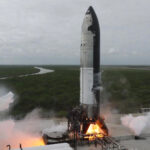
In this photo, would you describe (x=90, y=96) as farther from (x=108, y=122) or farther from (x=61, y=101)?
(x=61, y=101)

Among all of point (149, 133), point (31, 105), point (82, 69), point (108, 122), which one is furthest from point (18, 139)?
point (31, 105)

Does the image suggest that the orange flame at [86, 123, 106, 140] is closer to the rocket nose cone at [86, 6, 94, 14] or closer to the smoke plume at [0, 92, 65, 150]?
the smoke plume at [0, 92, 65, 150]

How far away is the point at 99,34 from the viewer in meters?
13.5

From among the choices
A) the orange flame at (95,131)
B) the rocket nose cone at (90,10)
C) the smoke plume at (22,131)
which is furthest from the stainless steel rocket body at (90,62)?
the smoke plume at (22,131)

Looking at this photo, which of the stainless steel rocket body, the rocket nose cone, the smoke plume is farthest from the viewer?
the smoke plume

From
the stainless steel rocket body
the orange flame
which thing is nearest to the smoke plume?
the orange flame

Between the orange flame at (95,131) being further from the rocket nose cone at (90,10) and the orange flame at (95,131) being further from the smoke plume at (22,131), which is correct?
the rocket nose cone at (90,10)

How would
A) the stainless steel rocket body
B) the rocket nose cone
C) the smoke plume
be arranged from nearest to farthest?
the stainless steel rocket body
the rocket nose cone
the smoke plume

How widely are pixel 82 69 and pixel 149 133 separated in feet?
23.6

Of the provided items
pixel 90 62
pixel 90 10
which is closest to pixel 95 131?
pixel 90 62

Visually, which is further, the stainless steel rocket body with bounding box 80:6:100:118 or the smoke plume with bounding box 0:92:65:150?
the smoke plume with bounding box 0:92:65:150

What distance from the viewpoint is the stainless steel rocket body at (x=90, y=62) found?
43.3ft

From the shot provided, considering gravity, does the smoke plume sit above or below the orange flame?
below

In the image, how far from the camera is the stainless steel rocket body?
43.3ft
